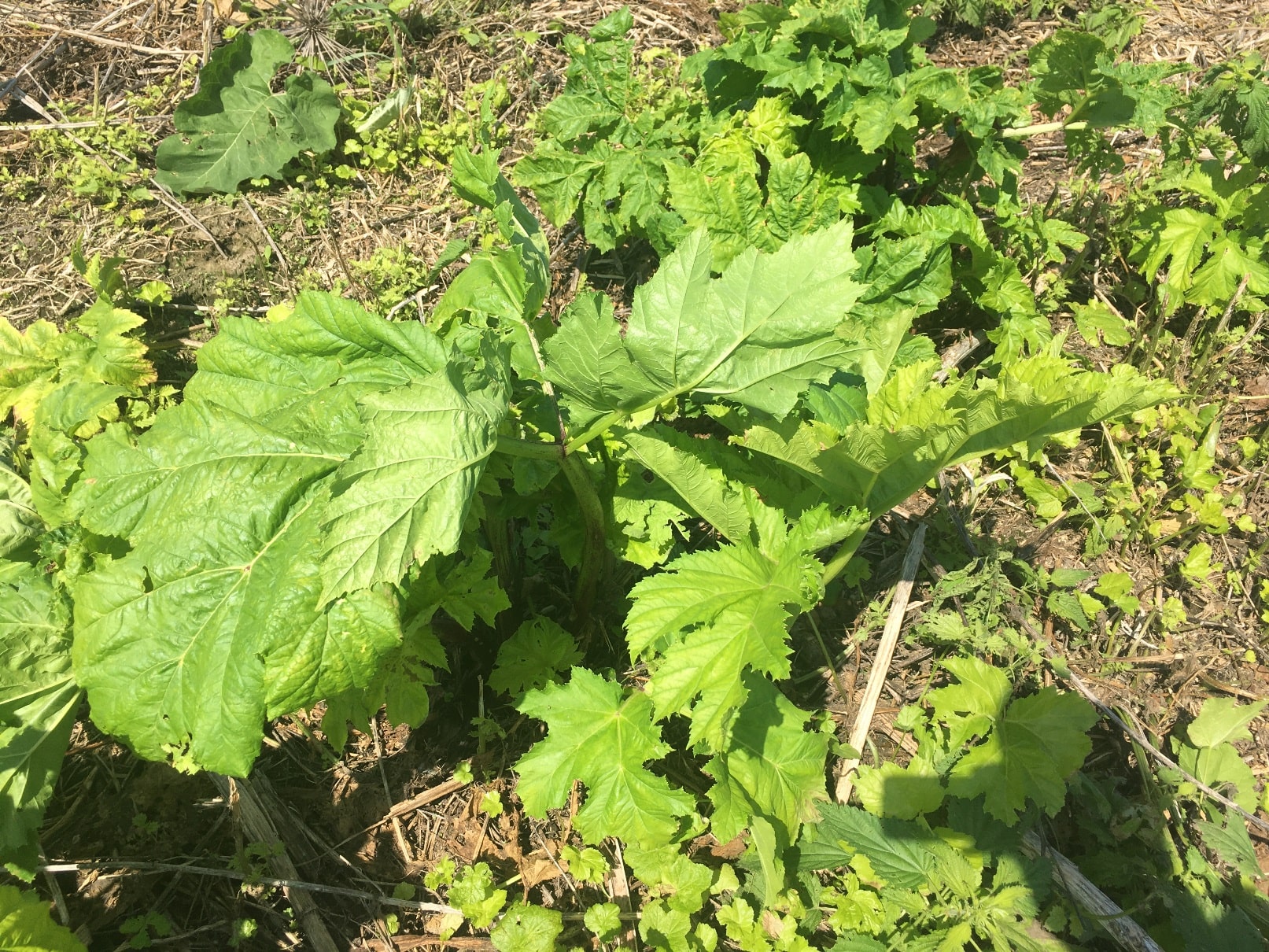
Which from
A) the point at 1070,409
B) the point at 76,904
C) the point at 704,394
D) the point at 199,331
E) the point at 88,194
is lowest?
the point at 76,904

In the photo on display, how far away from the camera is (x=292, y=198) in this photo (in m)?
4.11

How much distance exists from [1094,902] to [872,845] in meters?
0.68

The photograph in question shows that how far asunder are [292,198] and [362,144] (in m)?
0.47

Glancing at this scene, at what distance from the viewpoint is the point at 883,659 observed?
2.94 meters

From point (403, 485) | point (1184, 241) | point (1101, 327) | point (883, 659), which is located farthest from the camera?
point (1101, 327)

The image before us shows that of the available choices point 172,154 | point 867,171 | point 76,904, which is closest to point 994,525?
Answer: point 867,171

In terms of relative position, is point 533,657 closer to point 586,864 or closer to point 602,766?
point 602,766

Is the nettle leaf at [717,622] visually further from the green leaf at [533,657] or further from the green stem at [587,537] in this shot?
the green leaf at [533,657]

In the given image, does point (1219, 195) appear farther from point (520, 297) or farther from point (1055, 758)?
point (520, 297)

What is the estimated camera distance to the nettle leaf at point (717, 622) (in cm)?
191

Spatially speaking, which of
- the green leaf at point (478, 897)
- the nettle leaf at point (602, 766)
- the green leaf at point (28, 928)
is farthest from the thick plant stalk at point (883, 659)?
the green leaf at point (28, 928)

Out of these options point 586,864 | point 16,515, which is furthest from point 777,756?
point 16,515

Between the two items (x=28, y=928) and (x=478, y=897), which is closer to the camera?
(x=28, y=928)

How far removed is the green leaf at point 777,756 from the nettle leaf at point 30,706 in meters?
1.84
